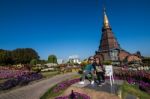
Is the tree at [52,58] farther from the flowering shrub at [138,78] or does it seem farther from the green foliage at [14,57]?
the flowering shrub at [138,78]

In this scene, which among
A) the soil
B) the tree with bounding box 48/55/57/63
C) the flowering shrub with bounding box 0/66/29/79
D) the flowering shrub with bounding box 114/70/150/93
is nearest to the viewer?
the soil

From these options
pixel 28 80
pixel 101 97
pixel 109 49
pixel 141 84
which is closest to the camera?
pixel 101 97

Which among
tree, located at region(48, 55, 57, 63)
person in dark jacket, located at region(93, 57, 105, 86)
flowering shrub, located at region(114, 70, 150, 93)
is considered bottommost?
flowering shrub, located at region(114, 70, 150, 93)

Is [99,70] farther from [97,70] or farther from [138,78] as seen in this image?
[138,78]

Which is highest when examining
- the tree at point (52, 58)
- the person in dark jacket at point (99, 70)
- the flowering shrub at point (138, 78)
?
the tree at point (52, 58)

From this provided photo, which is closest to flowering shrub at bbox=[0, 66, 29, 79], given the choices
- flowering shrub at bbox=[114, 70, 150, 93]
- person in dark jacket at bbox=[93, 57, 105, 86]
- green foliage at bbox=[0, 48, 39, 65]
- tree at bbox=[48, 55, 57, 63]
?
flowering shrub at bbox=[114, 70, 150, 93]

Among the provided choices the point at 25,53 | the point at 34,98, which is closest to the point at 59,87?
the point at 34,98

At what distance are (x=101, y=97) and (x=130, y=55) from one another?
55.4 m

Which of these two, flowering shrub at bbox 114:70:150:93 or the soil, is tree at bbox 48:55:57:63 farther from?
the soil

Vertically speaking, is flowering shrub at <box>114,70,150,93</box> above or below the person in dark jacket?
below

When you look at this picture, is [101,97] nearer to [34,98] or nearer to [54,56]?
[34,98]

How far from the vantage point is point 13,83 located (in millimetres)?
18016

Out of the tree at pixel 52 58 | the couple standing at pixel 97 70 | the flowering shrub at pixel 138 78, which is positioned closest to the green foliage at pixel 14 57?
the tree at pixel 52 58

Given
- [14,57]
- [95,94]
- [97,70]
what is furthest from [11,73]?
[14,57]
